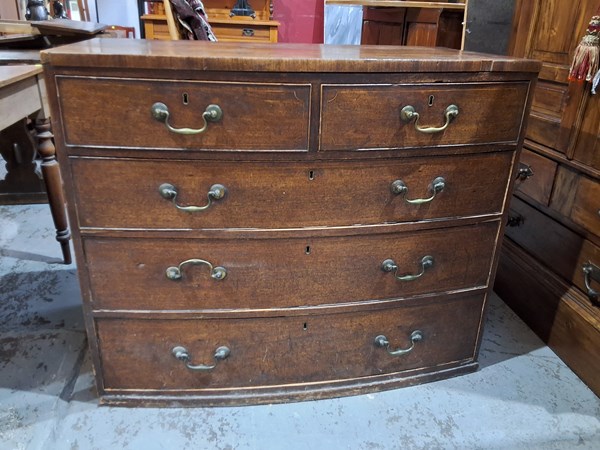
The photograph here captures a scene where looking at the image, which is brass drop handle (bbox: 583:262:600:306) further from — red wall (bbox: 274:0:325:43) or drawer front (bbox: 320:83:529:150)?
red wall (bbox: 274:0:325:43)

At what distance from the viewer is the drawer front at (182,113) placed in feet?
3.27

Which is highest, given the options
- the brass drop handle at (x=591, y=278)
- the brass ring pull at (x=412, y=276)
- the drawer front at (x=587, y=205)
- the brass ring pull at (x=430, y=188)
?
the brass ring pull at (x=430, y=188)

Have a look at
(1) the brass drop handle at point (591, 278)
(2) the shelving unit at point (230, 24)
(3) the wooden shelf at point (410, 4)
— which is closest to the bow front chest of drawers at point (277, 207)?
(1) the brass drop handle at point (591, 278)

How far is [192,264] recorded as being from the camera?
3.81 feet

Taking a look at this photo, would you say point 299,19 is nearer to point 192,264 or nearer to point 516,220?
point 516,220

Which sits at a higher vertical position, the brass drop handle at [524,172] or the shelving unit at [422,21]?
the shelving unit at [422,21]

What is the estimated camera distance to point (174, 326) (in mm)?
1229

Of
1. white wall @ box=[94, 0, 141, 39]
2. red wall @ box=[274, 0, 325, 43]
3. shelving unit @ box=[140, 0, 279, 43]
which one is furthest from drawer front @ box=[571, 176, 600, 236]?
white wall @ box=[94, 0, 141, 39]

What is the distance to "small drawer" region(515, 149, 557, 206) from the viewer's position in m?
1.60

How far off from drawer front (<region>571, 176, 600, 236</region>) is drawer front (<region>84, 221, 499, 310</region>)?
35cm

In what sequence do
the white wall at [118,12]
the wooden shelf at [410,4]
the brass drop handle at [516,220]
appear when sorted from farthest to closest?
the white wall at [118,12]
the wooden shelf at [410,4]
the brass drop handle at [516,220]

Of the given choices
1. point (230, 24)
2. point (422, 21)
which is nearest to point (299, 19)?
point (230, 24)

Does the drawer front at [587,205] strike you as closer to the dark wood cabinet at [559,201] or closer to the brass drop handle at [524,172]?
the dark wood cabinet at [559,201]

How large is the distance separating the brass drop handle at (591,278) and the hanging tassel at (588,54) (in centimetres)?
53
